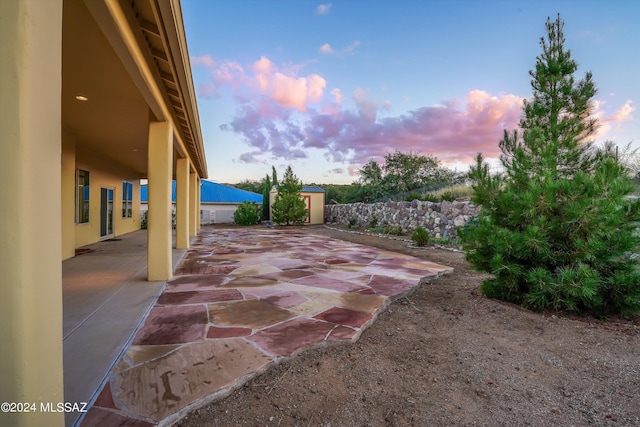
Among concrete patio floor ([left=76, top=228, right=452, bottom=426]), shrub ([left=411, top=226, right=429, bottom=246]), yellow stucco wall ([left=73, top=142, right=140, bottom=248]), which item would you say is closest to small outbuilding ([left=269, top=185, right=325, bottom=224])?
yellow stucco wall ([left=73, top=142, right=140, bottom=248])

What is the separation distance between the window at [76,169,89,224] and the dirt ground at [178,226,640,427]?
906cm

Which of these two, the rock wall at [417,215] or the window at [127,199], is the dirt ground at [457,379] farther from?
the window at [127,199]

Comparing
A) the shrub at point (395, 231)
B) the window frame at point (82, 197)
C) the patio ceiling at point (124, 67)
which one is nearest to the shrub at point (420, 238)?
the shrub at point (395, 231)

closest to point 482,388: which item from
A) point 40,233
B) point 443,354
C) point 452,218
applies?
point 443,354

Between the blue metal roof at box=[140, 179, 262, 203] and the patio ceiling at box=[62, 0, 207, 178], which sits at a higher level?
the patio ceiling at box=[62, 0, 207, 178]

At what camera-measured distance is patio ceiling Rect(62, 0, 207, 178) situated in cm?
256

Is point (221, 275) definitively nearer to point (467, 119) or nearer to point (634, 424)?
point (634, 424)

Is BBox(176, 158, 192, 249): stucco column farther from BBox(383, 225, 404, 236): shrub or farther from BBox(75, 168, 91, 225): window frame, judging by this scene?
BBox(383, 225, 404, 236): shrub

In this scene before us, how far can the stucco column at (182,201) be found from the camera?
765 cm

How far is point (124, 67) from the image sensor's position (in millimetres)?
3506

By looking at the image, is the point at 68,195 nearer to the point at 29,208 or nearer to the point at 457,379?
the point at 29,208

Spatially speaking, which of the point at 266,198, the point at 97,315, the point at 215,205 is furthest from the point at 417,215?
the point at 215,205

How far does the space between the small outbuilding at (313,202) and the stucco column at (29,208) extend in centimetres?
2037

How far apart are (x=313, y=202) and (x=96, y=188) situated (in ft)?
46.9
